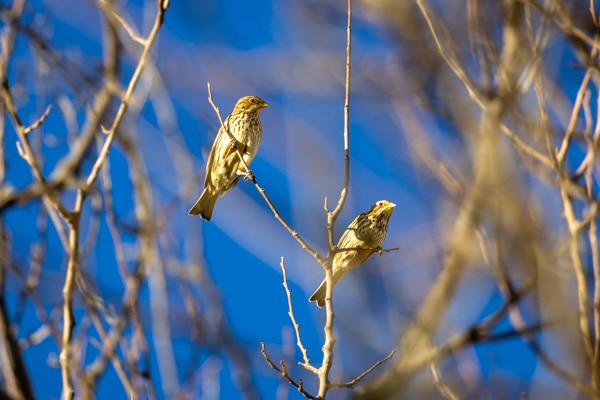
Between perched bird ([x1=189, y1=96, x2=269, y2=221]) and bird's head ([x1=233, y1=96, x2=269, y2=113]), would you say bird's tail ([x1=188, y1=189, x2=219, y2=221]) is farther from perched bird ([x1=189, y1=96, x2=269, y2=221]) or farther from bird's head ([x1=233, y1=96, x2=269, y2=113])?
bird's head ([x1=233, y1=96, x2=269, y2=113])

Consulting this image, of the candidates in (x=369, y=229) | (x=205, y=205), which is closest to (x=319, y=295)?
(x=369, y=229)

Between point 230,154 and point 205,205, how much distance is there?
436mm

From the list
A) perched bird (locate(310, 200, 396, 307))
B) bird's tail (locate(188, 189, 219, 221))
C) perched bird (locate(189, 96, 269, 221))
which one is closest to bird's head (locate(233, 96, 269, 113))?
perched bird (locate(189, 96, 269, 221))

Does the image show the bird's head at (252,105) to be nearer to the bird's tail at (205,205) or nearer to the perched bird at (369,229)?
the bird's tail at (205,205)

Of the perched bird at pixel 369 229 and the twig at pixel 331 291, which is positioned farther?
the perched bird at pixel 369 229

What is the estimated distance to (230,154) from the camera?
6.05 meters

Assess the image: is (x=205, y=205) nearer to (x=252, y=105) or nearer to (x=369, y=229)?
(x=252, y=105)

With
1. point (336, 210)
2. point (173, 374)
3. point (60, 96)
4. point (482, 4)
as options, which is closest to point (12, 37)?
point (60, 96)

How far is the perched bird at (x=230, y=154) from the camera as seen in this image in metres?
6.01

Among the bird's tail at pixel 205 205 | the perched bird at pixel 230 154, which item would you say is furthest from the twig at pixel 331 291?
the bird's tail at pixel 205 205

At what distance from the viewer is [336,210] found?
127 inches

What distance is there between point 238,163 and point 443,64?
3.19m

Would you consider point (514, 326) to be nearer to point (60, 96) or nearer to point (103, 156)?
point (103, 156)

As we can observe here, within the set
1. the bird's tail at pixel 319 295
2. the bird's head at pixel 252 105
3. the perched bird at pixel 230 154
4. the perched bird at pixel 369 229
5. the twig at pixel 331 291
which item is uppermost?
the bird's head at pixel 252 105
